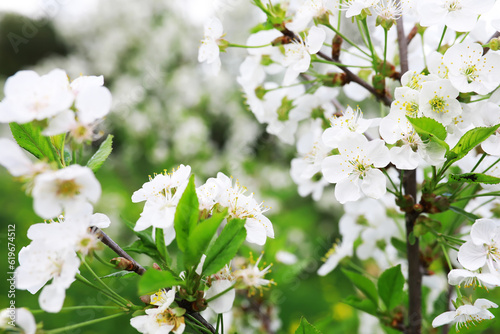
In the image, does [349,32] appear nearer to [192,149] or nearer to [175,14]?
[192,149]

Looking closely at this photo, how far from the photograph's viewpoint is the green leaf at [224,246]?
2.39 feet

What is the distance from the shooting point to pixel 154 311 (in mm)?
717

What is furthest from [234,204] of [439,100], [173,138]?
[173,138]

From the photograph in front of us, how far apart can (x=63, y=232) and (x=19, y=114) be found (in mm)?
187

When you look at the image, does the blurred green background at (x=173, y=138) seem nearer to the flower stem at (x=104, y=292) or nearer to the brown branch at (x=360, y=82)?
the brown branch at (x=360, y=82)

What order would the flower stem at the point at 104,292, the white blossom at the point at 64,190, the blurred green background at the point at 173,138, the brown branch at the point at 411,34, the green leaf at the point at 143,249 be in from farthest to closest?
the blurred green background at the point at 173,138
the brown branch at the point at 411,34
the green leaf at the point at 143,249
the flower stem at the point at 104,292
the white blossom at the point at 64,190

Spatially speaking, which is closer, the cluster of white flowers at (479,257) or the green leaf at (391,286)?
the cluster of white flowers at (479,257)

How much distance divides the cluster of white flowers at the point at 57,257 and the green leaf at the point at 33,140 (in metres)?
0.13

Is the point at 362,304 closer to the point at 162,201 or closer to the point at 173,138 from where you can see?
the point at 162,201

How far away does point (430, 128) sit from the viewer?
29.8 inches

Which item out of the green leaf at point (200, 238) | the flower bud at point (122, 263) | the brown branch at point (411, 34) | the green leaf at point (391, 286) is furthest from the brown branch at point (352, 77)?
the flower bud at point (122, 263)

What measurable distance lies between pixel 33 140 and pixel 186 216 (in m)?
0.30

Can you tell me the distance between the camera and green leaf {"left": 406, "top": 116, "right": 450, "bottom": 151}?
75 cm

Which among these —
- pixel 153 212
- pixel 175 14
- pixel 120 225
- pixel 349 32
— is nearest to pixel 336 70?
pixel 153 212
